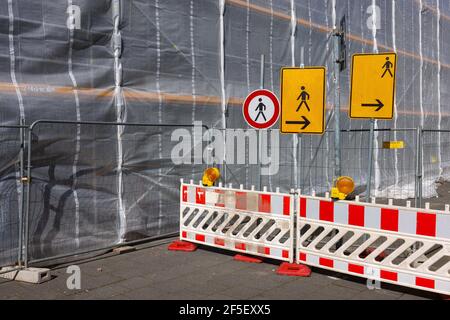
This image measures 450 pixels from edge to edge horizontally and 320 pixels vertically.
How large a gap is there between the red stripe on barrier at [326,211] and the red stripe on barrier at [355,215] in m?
0.24

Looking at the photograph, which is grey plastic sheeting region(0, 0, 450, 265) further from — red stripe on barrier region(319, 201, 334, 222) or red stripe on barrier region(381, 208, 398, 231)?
red stripe on barrier region(381, 208, 398, 231)

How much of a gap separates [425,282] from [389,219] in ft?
2.51

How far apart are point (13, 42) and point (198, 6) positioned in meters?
3.86

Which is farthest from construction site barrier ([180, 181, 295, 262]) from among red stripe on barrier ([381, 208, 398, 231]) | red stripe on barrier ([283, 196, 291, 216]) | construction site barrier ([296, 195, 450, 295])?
red stripe on barrier ([381, 208, 398, 231])

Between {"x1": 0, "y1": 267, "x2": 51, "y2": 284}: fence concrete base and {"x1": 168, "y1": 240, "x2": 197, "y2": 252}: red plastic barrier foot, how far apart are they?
2082mm

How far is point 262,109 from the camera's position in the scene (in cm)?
741

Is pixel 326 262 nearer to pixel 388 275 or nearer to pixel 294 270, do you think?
pixel 294 270

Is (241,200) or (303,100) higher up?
(303,100)

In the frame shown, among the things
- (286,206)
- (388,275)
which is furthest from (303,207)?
(388,275)

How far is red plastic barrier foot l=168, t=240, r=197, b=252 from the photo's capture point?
7533 millimetres

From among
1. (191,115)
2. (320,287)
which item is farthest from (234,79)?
(320,287)

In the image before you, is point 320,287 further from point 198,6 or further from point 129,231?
point 198,6

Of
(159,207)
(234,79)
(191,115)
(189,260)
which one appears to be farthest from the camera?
(234,79)
